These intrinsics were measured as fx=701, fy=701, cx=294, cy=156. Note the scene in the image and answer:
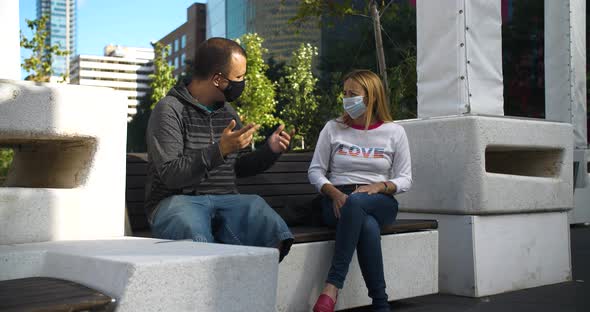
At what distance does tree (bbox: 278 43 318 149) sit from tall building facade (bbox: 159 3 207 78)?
56174 millimetres

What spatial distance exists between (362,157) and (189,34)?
8958 cm

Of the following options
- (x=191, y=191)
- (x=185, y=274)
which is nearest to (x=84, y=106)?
(x=191, y=191)

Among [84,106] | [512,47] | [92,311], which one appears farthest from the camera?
[512,47]

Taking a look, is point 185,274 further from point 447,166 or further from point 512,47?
point 512,47

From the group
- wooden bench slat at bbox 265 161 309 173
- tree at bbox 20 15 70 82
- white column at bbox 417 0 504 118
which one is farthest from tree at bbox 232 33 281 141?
wooden bench slat at bbox 265 161 309 173

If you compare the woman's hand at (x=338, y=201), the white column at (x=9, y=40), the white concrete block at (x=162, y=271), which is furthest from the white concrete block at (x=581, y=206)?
the white column at (x=9, y=40)

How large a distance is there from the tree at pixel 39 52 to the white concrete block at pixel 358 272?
13.7m

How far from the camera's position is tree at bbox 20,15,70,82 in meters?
16.6

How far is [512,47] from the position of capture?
28672mm

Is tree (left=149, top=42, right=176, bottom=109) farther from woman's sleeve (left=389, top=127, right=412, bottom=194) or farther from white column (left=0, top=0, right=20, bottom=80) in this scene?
white column (left=0, top=0, right=20, bottom=80)

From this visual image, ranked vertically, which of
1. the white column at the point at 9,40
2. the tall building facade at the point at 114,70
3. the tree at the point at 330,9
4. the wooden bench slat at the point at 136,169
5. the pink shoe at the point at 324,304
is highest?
the tall building facade at the point at 114,70

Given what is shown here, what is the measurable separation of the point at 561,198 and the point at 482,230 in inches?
42.3

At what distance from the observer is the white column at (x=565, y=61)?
10.1 m

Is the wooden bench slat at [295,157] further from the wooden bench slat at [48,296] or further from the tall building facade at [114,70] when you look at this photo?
the tall building facade at [114,70]
